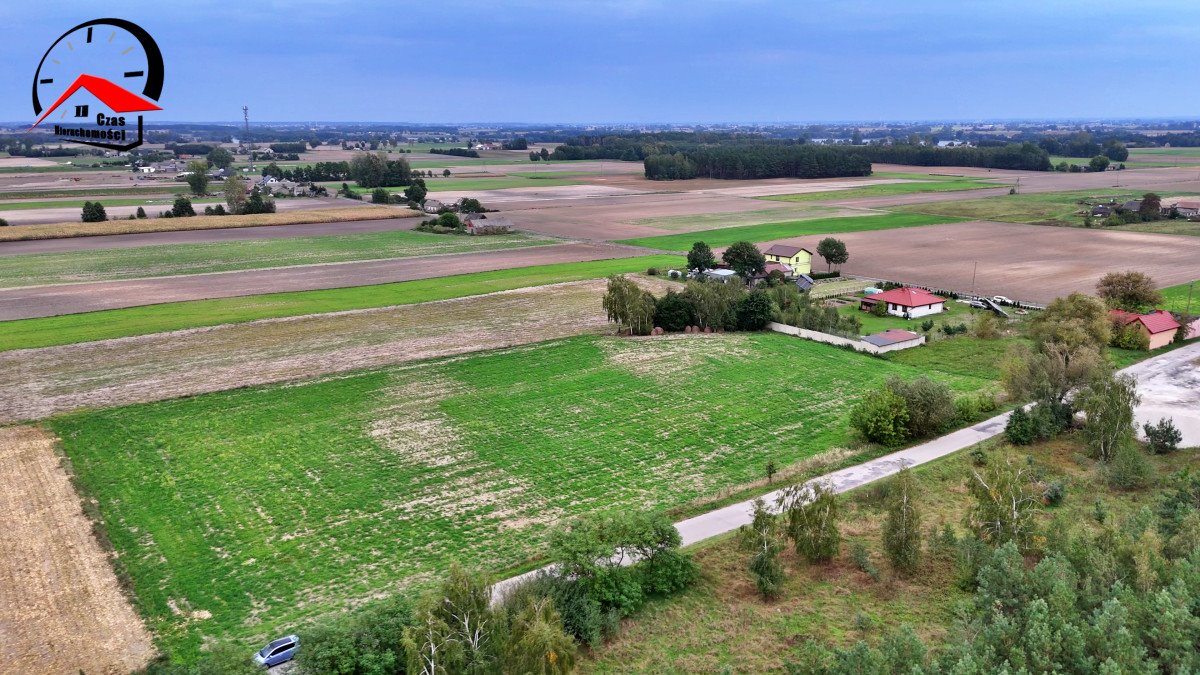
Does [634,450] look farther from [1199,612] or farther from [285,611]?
[1199,612]

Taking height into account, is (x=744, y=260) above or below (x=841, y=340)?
above

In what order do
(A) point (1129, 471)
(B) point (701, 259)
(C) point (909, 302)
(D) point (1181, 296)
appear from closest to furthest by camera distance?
(A) point (1129, 471), (C) point (909, 302), (D) point (1181, 296), (B) point (701, 259)

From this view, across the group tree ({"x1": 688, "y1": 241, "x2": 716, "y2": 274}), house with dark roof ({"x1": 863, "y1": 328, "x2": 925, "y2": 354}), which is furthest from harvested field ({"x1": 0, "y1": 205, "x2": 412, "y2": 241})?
house with dark roof ({"x1": 863, "y1": 328, "x2": 925, "y2": 354})

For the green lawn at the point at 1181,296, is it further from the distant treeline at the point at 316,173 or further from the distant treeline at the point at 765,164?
the distant treeline at the point at 316,173

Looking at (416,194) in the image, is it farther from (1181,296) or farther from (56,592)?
(56,592)

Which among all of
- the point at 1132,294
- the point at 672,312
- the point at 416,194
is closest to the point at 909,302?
the point at 1132,294

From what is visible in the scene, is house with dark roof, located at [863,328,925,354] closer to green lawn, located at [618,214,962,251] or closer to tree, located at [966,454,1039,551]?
tree, located at [966,454,1039,551]
